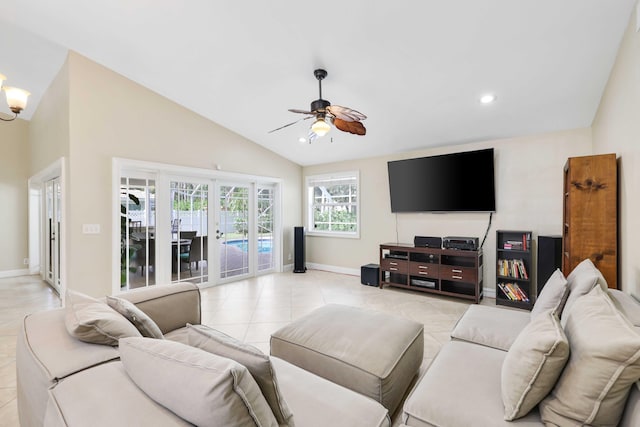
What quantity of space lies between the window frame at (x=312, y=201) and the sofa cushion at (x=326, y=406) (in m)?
4.41

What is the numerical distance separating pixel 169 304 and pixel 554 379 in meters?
2.24

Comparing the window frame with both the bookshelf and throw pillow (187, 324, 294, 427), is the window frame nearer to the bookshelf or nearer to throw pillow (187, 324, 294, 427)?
the bookshelf

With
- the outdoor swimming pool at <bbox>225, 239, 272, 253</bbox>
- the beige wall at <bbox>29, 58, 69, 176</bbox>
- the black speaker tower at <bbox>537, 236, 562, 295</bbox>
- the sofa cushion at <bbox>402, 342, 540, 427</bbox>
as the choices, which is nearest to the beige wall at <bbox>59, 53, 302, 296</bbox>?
the beige wall at <bbox>29, 58, 69, 176</bbox>

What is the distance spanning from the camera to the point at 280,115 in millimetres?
4246

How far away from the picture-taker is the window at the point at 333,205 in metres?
5.80

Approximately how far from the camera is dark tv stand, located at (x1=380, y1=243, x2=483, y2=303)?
407cm

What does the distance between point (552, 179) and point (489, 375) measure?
3.54 meters

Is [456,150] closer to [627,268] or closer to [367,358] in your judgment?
[627,268]

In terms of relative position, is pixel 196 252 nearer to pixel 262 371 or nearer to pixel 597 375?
pixel 262 371

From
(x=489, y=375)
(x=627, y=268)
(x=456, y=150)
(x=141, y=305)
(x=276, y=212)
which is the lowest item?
(x=489, y=375)

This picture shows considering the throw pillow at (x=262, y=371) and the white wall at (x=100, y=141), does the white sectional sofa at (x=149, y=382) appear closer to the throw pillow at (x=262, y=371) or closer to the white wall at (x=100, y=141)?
the throw pillow at (x=262, y=371)

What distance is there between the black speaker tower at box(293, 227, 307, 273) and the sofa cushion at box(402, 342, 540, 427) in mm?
4449

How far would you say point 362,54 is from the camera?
2.73 metres

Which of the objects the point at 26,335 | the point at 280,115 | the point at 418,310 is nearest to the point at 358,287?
the point at 418,310
